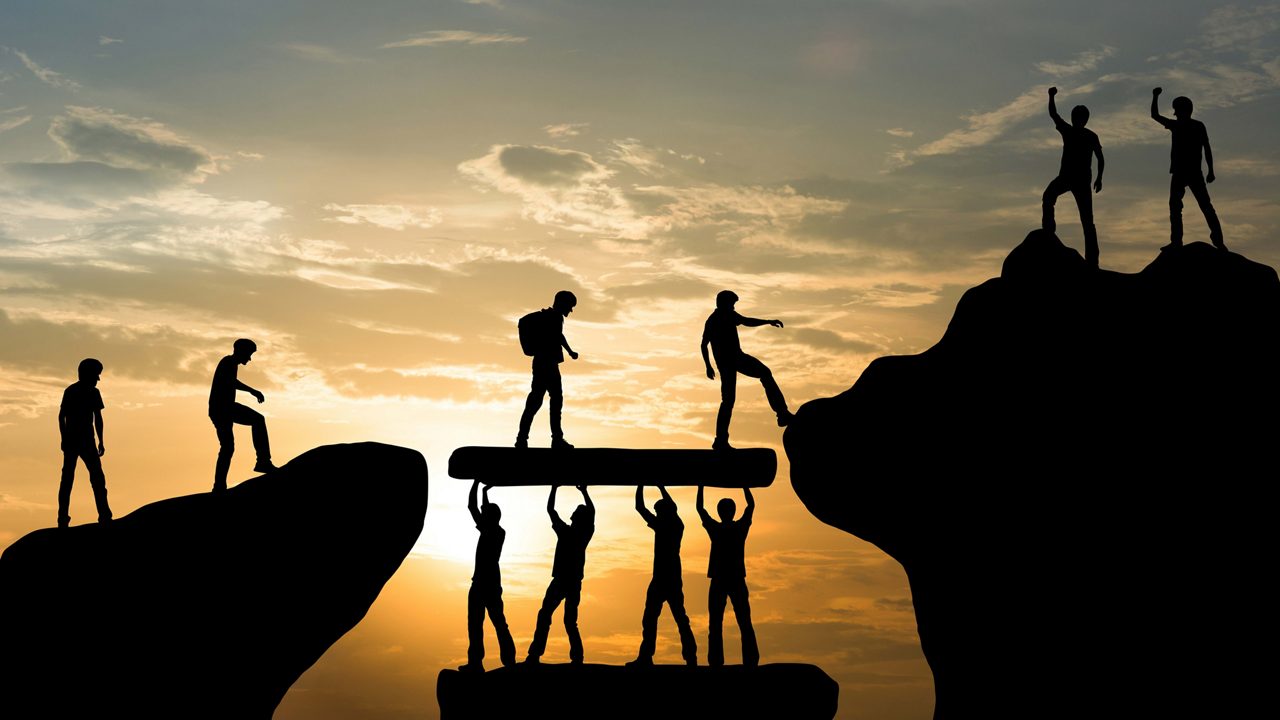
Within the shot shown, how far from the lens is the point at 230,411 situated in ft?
58.1

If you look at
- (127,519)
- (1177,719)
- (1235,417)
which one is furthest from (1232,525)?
(127,519)

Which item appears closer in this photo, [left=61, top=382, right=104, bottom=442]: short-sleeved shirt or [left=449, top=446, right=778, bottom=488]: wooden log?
[left=449, top=446, right=778, bottom=488]: wooden log

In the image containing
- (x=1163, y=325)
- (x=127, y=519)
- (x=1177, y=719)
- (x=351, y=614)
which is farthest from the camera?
(x=351, y=614)

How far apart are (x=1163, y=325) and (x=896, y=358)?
398cm

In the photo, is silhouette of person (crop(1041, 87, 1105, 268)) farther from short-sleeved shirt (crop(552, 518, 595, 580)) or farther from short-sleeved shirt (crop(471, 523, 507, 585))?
short-sleeved shirt (crop(471, 523, 507, 585))

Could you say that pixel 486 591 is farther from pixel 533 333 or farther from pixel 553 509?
pixel 533 333

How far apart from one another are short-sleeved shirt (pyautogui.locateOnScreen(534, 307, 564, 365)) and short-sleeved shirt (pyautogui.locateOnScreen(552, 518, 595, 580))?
7.31ft

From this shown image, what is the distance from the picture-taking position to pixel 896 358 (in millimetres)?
18891

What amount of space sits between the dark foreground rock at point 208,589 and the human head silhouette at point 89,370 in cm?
211

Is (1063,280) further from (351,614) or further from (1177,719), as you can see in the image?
(351,614)

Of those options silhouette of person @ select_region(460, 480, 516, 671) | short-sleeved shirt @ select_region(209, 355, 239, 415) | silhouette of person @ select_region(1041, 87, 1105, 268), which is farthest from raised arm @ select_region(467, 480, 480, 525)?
silhouette of person @ select_region(1041, 87, 1105, 268)

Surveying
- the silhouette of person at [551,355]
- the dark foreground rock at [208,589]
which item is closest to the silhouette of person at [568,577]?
the silhouette of person at [551,355]

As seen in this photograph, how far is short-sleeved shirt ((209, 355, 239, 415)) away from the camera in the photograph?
17641mm

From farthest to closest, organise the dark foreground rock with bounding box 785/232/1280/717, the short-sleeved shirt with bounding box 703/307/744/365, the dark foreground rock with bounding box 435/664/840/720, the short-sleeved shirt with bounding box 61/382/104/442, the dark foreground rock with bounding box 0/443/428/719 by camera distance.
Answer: the short-sleeved shirt with bounding box 61/382/104/442 < the short-sleeved shirt with bounding box 703/307/744/365 < the dark foreground rock with bounding box 0/443/428/719 < the dark foreground rock with bounding box 435/664/840/720 < the dark foreground rock with bounding box 785/232/1280/717
